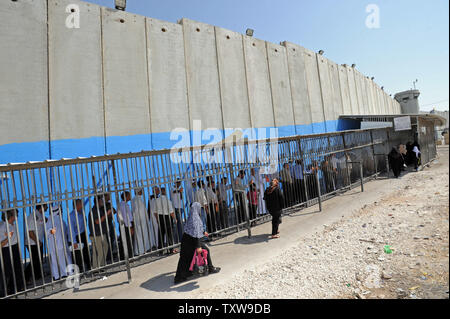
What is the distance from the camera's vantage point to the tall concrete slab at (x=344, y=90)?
20.6 m

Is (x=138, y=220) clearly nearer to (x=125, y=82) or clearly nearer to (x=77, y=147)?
(x=77, y=147)

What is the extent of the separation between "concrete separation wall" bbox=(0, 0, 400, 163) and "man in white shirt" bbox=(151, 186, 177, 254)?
10.1 ft

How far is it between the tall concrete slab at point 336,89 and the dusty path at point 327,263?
13.0m

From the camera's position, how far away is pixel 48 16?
7223 millimetres

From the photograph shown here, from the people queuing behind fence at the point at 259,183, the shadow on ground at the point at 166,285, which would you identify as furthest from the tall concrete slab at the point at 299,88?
the shadow on ground at the point at 166,285

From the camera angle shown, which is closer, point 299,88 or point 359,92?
point 299,88

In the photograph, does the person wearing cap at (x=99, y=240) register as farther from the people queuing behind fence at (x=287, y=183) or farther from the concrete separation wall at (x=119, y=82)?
the people queuing behind fence at (x=287, y=183)

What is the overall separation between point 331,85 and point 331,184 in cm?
1163

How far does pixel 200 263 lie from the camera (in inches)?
180

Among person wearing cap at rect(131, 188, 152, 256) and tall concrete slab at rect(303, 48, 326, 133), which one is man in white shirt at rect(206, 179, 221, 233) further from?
tall concrete slab at rect(303, 48, 326, 133)

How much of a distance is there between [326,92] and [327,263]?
16.2 m

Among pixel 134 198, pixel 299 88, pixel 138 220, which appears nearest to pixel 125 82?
pixel 134 198

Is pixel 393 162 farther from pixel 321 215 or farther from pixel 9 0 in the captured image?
pixel 9 0
